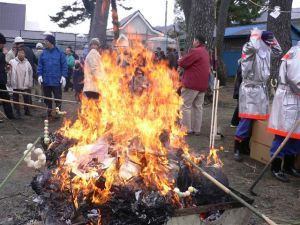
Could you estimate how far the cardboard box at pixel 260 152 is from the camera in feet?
22.7

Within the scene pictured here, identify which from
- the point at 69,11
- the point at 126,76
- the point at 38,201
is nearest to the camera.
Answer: the point at 38,201

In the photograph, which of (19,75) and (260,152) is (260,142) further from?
(19,75)

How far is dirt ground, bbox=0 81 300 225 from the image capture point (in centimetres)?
485

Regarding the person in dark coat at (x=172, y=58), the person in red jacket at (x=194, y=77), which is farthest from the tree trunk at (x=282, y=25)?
the person in red jacket at (x=194, y=77)

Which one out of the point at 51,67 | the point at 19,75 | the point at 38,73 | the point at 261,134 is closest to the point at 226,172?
the point at 261,134

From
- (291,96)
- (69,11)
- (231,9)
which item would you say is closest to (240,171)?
(291,96)

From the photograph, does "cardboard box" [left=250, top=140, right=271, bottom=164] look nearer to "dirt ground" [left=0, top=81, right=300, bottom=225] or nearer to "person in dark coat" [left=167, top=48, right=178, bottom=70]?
"dirt ground" [left=0, top=81, right=300, bottom=225]

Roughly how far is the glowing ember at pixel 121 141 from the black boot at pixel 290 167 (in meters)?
2.16

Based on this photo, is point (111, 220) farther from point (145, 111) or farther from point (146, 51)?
point (146, 51)

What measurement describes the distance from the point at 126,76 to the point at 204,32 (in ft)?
24.9

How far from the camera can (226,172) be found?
6.67 metres

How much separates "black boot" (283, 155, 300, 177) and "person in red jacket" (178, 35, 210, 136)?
2.86m

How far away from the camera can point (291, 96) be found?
6.01 meters

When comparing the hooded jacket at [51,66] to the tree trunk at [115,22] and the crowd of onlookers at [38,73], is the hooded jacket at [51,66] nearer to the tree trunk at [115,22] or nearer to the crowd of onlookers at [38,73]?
the crowd of onlookers at [38,73]
